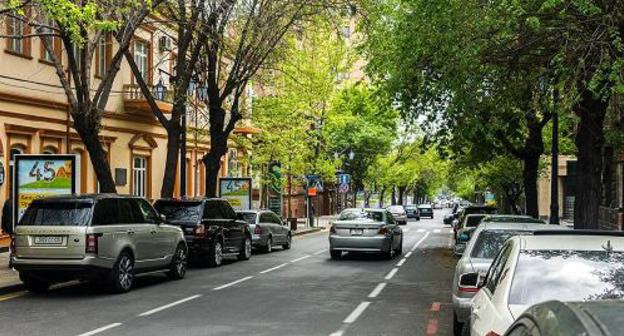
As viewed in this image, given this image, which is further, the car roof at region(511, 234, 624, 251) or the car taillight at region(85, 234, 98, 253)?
the car taillight at region(85, 234, 98, 253)

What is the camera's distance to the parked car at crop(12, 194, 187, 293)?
13203 mm

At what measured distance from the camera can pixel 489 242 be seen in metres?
10.1

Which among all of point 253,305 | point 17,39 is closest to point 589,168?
point 253,305

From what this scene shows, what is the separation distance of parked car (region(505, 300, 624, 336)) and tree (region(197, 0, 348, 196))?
1807cm

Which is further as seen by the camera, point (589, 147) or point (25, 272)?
point (589, 147)

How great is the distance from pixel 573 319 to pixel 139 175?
29689 mm

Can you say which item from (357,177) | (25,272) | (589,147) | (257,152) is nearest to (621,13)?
(589,147)

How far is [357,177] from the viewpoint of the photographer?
6034 centimetres

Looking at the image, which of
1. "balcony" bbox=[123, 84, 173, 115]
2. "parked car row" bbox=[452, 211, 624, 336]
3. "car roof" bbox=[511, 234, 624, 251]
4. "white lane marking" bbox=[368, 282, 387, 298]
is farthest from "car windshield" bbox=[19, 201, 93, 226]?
"balcony" bbox=[123, 84, 173, 115]

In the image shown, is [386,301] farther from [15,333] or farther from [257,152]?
[257,152]

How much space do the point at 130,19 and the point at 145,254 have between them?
562cm

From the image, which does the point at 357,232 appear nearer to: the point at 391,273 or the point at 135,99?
the point at 391,273

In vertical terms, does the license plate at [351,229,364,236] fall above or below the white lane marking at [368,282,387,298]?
above

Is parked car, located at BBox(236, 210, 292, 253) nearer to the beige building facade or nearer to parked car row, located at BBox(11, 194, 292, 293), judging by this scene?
the beige building facade
